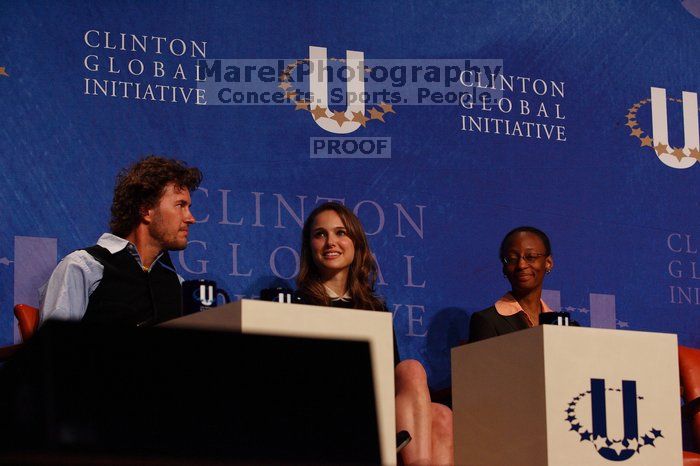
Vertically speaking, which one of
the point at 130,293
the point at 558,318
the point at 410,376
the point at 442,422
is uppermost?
the point at 130,293

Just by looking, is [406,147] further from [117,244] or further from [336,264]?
[117,244]

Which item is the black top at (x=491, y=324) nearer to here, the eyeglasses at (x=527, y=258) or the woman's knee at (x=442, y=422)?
the eyeglasses at (x=527, y=258)

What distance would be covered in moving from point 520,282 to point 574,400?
162 centimetres

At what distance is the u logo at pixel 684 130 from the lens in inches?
191

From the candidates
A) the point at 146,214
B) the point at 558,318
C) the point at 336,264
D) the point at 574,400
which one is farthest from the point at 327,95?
the point at 574,400

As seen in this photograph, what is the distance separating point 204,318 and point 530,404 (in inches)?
32.8

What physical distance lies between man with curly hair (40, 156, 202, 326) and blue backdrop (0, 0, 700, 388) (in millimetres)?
453

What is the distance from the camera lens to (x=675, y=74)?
4988mm

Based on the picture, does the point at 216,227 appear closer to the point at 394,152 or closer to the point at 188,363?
the point at 394,152

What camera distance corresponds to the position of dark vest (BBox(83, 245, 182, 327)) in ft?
10.5

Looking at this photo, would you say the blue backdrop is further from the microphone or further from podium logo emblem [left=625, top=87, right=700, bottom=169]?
the microphone

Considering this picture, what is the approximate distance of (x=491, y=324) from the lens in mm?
3887

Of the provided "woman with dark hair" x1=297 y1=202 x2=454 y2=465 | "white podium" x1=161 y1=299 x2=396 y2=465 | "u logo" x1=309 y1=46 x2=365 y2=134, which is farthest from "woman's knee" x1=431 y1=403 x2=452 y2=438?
"u logo" x1=309 y1=46 x2=365 y2=134

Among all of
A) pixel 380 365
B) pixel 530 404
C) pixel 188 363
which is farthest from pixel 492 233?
pixel 188 363
